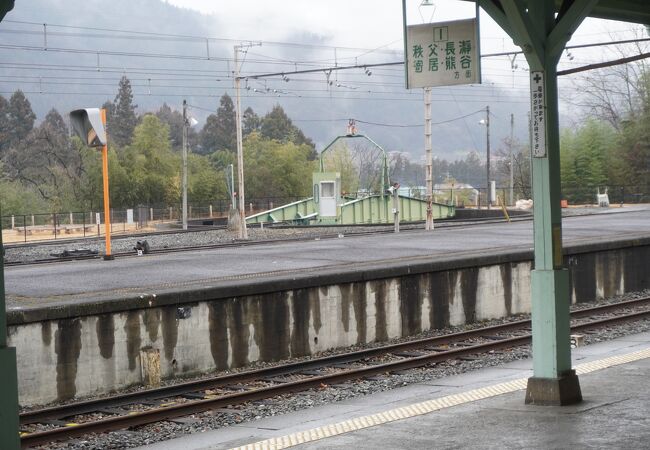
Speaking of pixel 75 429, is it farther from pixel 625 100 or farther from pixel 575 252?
pixel 625 100

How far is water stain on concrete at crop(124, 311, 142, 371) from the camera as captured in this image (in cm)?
1283

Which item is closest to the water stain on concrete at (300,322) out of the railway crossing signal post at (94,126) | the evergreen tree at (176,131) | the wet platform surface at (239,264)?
the wet platform surface at (239,264)

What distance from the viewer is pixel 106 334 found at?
1259cm

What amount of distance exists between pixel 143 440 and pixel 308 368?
4.32 m

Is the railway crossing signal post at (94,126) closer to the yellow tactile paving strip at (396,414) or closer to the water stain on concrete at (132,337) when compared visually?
the water stain on concrete at (132,337)

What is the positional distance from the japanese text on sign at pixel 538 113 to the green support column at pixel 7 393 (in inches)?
198

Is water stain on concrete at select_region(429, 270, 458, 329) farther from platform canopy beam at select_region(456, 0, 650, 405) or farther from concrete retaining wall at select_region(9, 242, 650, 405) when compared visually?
platform canopy beam at select_region(456, 0, 650, 405)

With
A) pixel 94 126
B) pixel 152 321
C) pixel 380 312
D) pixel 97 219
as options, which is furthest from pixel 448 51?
pixel 97 219

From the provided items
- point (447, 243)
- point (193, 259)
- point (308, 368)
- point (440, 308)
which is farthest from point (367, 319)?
point (447, 243)

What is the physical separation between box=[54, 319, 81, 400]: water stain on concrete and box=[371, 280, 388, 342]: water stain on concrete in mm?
5983

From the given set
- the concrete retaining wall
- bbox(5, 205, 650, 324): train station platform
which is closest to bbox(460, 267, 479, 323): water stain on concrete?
the concrete retaining wall

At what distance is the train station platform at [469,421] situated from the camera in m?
7.44

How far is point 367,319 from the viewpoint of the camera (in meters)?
16.4

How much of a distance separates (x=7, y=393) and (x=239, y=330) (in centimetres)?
904
